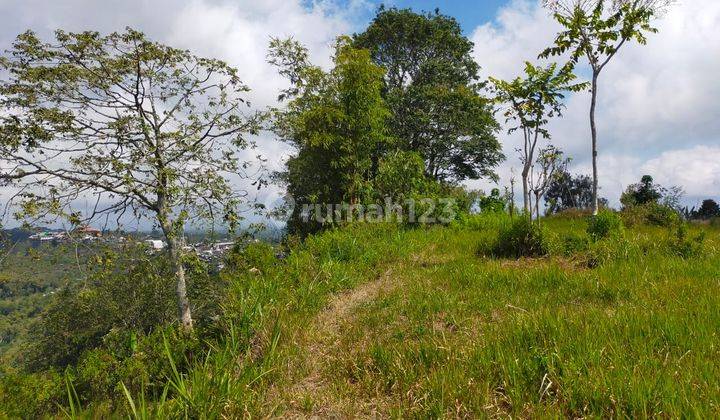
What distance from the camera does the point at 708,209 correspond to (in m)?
12.1

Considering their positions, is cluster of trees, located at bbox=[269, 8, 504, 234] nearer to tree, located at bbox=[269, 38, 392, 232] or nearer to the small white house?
tree, located at bbox=[269, 38, 392, 232]

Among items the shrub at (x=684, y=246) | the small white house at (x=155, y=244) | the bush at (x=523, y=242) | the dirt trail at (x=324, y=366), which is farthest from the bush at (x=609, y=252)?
the small white house at (x=155, y=244)

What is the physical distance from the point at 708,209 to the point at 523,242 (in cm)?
1017

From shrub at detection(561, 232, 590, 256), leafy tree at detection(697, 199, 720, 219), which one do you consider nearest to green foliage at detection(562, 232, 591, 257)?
shrub at detection(561, 232, 590, 256)

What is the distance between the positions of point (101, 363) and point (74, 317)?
92.3 feet

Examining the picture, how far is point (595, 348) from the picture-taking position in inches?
97.7

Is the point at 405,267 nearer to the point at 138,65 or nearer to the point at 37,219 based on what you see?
the point at 37,219

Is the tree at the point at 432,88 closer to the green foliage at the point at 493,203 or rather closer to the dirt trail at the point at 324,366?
the green foliage at the point at 493,203

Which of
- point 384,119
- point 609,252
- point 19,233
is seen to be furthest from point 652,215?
point 19,233

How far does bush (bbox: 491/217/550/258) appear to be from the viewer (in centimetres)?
619

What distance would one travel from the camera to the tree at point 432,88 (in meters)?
22.1

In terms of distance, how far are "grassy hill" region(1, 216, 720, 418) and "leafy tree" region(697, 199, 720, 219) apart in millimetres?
8280

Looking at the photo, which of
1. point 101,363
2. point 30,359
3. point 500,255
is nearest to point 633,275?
point 500,255

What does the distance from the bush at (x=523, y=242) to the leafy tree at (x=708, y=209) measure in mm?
9075
